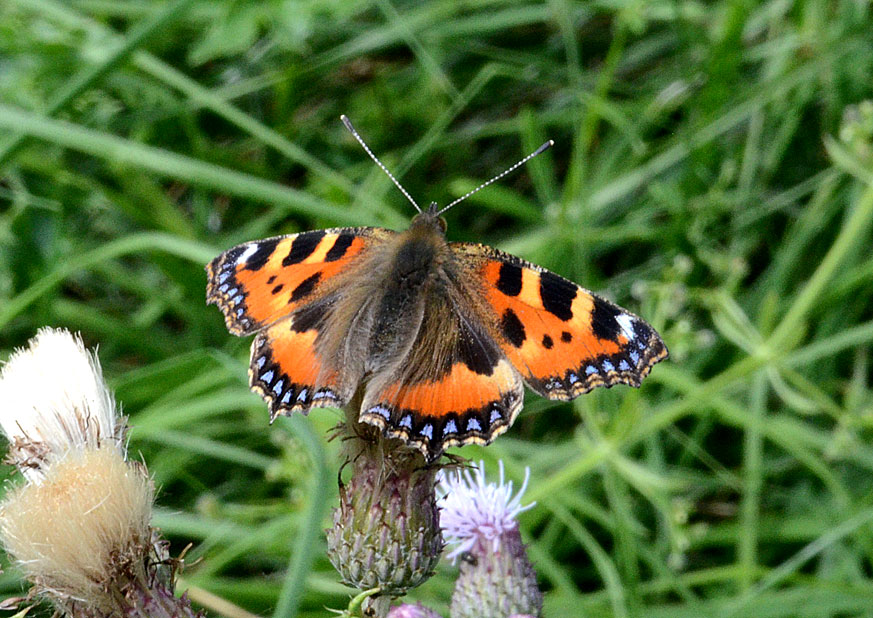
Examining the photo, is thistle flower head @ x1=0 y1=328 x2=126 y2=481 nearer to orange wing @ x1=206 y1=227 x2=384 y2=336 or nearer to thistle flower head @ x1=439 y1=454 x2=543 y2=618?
orange wing @ x1=206 y1=227 x2=384 y2=336

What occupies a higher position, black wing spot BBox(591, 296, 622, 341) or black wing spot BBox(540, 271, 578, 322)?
black wing spot BBox(540, 271, 578, 322)

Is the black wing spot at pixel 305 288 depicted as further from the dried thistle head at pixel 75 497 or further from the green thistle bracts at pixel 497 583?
the green thistle bracts at pixel 497 583

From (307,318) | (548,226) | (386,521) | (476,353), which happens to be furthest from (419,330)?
(548,226)

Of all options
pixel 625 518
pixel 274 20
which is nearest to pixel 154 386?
pixel 274 20

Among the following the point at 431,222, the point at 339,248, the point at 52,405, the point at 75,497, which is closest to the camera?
the point at 75,497

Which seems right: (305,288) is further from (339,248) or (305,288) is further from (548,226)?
(548,226)

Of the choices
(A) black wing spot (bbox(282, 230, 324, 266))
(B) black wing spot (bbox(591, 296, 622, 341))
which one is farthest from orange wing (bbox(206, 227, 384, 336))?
(B) black wing spot (bbox(591, 296, 622, 341))

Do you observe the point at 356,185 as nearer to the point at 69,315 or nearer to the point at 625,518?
the point at 69,315
